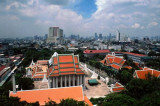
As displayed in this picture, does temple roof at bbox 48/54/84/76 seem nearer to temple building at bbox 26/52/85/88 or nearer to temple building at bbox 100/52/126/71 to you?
temple building at bbox 26/52/85/88

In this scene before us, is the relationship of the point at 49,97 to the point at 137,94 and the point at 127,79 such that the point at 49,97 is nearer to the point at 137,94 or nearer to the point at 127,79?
the point at 137,94

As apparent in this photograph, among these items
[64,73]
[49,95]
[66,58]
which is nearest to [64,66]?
[64,73]

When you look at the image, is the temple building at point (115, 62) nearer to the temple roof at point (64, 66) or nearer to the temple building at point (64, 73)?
the temple building at point (64, 73)

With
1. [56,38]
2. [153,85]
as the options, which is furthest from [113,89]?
[56,38]

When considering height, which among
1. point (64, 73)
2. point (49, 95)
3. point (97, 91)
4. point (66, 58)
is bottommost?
point (97, 91)

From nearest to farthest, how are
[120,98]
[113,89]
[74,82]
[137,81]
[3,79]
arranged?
[120,98]
[137,81]
[113,89]
[74,82]
[3,79]

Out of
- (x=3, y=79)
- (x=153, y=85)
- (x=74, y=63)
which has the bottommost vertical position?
(x=3, y=79)

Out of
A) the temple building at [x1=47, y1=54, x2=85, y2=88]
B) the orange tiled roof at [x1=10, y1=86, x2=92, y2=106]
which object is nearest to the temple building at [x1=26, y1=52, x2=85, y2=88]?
the temple building at [x1=47, y1=54, x2=85, y2=88]

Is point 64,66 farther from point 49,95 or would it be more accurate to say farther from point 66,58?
point 49,95
